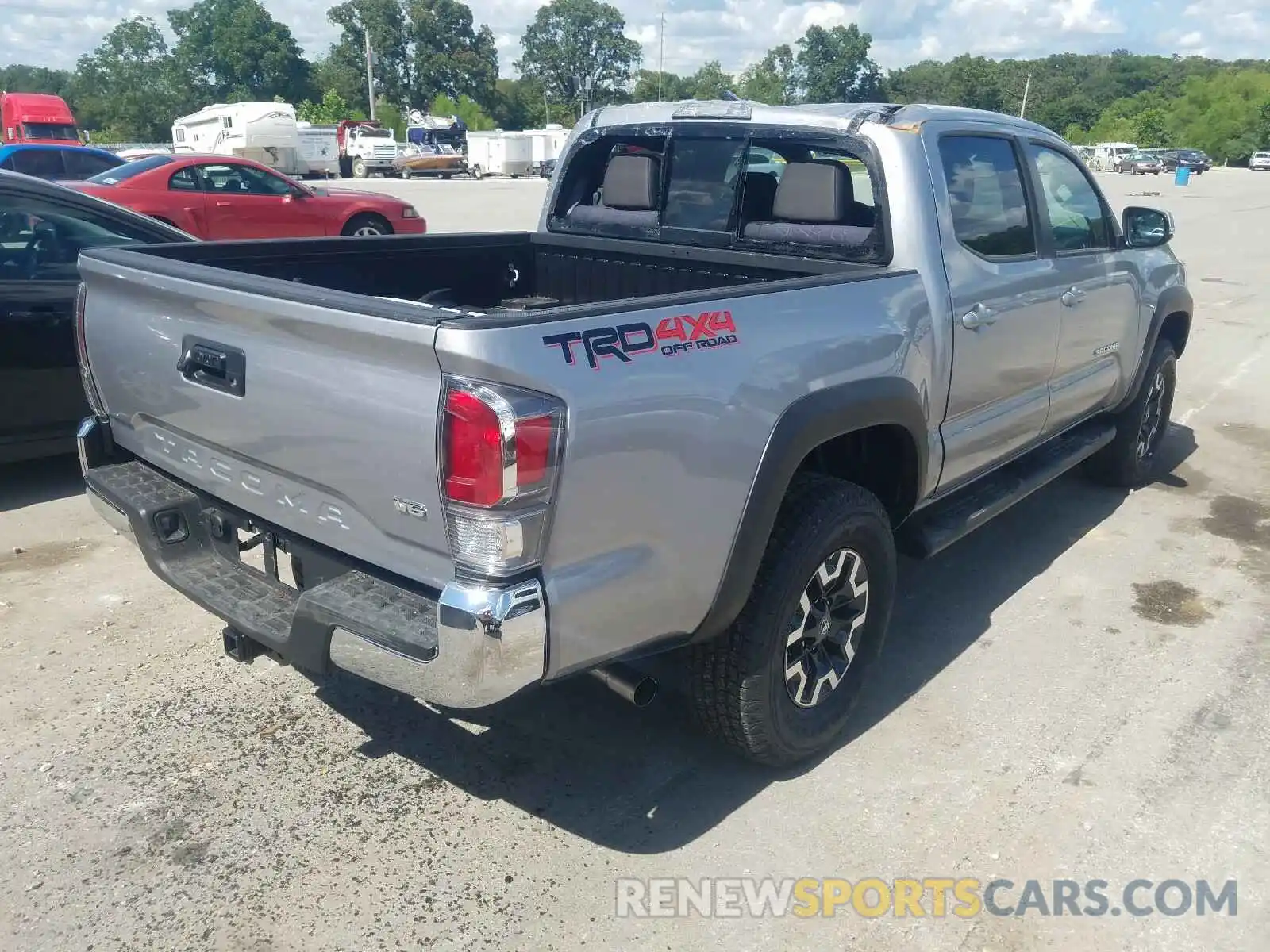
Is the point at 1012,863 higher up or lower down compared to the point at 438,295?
lower down

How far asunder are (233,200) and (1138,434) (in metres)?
11.4

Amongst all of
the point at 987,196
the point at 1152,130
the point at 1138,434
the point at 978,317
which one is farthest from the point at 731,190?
the point at 1152,130

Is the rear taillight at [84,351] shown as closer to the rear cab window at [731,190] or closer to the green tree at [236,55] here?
the rear cab window at [731,190]

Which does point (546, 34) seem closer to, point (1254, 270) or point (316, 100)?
point (316, 100)

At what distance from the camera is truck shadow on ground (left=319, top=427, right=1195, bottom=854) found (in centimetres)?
309

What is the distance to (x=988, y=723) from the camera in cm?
359

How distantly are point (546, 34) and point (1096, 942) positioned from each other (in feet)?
405

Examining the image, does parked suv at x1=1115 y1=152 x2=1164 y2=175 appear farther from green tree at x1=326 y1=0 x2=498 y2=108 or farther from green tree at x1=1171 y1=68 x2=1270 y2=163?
green tree at x1=326 y1=0 x2=498 y2=108

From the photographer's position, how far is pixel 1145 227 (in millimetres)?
5090

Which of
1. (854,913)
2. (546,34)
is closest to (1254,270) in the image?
(854,913)

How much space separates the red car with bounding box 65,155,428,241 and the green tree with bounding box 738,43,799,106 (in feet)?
293

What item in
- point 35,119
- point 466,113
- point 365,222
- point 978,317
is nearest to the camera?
point 978,317

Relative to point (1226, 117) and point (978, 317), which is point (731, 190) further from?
point (1226, 117)

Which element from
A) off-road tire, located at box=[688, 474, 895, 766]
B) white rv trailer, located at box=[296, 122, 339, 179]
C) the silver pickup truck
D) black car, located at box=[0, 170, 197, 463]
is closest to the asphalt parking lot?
off-road tire, located at box=[688, 474, 895, 766]
